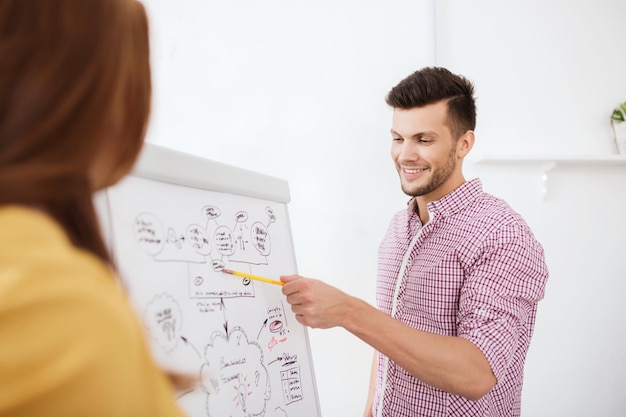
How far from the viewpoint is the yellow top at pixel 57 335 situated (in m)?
0.32

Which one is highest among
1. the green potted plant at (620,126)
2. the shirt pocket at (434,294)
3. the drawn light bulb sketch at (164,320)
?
the green potted plant at (620,126)

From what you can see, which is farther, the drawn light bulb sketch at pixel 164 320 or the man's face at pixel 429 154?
the man's face at pixel 429 154

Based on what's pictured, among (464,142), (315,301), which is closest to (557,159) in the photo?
(464,142)

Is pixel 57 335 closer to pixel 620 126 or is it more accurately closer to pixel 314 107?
pixel 314 107

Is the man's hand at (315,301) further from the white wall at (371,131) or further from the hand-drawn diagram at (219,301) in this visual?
the white wall at (371,131)

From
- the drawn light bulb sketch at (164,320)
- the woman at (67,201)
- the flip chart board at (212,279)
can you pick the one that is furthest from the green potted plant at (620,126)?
the woman at (67,201)

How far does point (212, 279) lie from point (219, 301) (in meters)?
0.04

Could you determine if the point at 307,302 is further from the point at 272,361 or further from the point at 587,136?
the point at 587,136

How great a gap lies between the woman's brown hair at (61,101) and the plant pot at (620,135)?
6.36ft

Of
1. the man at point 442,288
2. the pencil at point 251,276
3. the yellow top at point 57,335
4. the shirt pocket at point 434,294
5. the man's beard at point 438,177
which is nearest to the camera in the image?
the yellow top at point 57,335

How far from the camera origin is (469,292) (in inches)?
45.0

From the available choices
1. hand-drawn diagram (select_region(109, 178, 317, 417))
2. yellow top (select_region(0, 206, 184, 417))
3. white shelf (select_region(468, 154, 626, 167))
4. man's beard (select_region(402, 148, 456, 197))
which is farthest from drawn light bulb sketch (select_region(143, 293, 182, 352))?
white shelf (select_region(468, 154, 626, 167))

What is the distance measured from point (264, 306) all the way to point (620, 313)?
5.06 ft

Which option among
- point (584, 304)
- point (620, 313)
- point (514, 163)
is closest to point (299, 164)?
point (514, 163)
